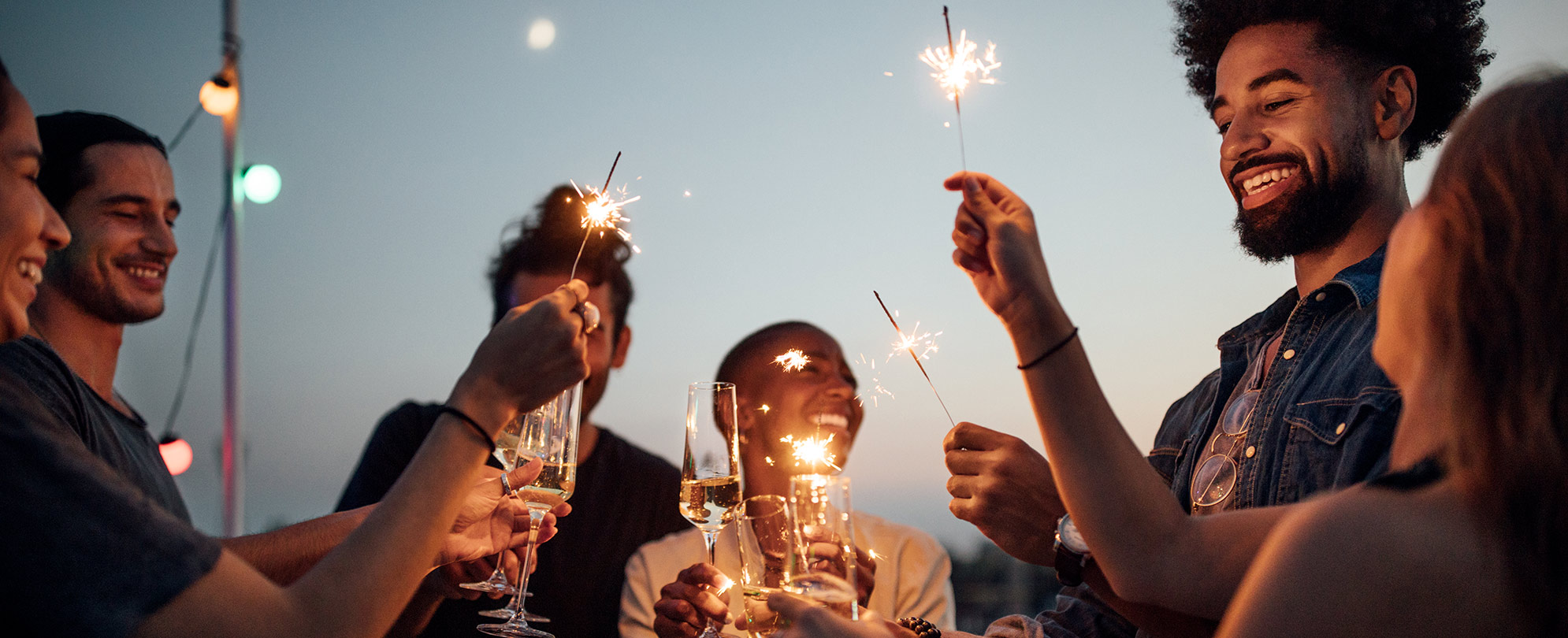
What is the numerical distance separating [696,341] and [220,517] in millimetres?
3642

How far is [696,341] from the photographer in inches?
214

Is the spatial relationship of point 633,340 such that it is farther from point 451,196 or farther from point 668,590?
point 451,196

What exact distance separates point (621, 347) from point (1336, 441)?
11.6 feet

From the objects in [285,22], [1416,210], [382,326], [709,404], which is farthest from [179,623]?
[382,326]

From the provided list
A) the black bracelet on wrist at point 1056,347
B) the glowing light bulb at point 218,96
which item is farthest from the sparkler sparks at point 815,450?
the glowing light bulb at point 218,96

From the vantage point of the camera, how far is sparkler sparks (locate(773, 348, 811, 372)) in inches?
169

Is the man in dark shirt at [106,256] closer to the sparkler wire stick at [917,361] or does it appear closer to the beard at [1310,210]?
the sparkler wire stick at [917,361]

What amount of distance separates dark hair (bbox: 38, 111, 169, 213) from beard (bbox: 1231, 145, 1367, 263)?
3868 millimetres

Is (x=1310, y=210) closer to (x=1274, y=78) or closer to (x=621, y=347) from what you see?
(x=1274, y=78)

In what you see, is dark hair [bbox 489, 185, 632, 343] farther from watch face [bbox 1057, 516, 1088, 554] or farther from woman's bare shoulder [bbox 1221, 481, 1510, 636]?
woman's bare shoulder [bbox 1221, 481, 1510, 636]

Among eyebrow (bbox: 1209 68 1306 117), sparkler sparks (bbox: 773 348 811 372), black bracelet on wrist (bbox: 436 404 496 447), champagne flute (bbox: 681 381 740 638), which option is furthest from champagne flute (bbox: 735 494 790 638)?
sparkler sparks (bbox: 773 348 811 372)

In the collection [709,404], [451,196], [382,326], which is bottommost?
[709,404]

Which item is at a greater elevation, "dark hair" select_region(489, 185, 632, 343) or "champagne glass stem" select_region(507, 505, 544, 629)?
"dark hair" select_region(489, 185, 632, 343)

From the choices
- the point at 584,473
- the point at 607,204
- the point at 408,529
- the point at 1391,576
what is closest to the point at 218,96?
the point at 584,473
